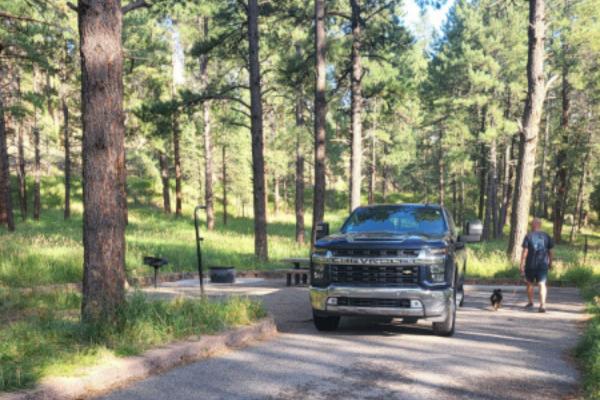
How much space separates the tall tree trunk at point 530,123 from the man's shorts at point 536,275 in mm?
5399

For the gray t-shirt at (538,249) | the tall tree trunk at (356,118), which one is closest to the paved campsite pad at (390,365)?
the gray t-shirt at (538,249)

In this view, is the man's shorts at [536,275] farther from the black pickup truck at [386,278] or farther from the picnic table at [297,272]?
the picnic table at [297,272]

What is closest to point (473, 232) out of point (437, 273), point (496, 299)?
point (437, 273)

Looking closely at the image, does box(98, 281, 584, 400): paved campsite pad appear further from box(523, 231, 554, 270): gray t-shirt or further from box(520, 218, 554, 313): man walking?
box(523, 231, 554, 270): gray t-shirt

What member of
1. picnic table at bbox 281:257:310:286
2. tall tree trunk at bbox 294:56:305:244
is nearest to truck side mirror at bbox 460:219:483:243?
picnic table at bbox 281:257:310:286

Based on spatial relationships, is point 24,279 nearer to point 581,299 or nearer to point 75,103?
point 581,299

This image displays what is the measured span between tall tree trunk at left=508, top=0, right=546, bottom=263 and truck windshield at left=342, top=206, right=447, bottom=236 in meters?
7.25

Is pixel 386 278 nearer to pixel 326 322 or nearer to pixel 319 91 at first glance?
pixel 326 322

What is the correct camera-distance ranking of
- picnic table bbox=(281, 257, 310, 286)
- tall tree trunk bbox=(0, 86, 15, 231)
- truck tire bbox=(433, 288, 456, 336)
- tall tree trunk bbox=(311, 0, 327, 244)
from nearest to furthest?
1. truck tire bbox=(433, 288, 456, 336)
2. picnic table bbox=(281, 257, 310, 286)
3. tall tree trunk bbox=(311, 0, 327, 244)
4. tall tree trunk bbox=(0, 86, 15, 231)

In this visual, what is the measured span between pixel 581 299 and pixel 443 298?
5.98 m

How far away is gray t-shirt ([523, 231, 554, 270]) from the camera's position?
408 inches

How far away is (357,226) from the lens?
938cm

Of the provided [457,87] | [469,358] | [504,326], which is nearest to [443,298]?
[469,358]

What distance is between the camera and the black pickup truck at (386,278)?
754cm
